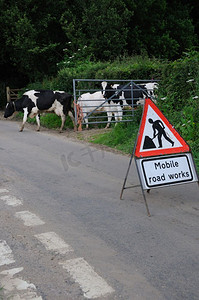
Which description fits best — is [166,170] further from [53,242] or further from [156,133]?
[53,242]

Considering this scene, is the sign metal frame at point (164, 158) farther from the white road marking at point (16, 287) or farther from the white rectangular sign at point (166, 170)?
the white road marking at point (16, 287)

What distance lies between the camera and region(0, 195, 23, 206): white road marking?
6.61 meters

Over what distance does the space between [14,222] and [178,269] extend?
2.44 m

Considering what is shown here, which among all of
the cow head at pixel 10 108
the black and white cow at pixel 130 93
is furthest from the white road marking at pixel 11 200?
the cow head at pixel 10 108

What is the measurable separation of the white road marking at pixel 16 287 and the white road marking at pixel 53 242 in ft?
2.24

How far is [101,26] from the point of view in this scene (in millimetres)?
28406

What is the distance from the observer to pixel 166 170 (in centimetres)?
635

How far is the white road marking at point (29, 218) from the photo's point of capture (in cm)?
563

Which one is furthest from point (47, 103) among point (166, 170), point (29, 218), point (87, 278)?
point (87, 278)

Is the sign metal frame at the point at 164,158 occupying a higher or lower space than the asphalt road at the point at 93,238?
higher

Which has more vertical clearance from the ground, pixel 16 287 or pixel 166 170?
pixel 166 170

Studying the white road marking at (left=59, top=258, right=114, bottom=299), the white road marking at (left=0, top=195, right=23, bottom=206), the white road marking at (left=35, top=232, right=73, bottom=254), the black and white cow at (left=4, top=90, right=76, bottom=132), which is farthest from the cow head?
the white road marking at (left=59, top=258, right=114, bottom=299)

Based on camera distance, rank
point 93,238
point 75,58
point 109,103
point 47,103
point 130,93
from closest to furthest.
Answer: point 93,238
point 130,93
point 109,103
point 47,103
point 75,58

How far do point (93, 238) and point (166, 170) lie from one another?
1.83m
